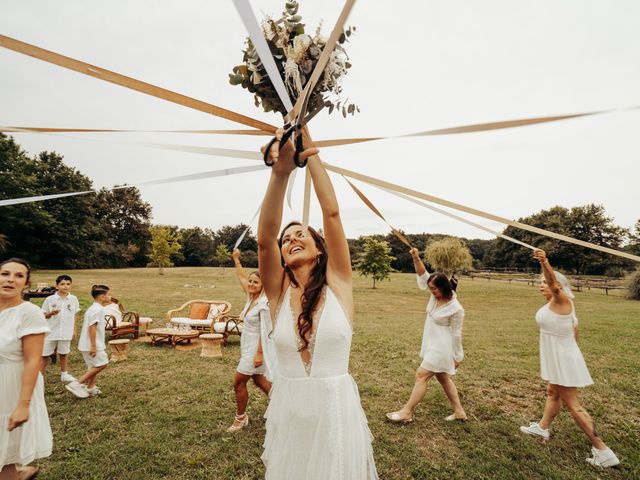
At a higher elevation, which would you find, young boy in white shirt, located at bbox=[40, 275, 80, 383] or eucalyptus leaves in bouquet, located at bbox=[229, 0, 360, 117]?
eucalyptus leaves in bouquet, located at bbox=[229, 0, 360, 117]

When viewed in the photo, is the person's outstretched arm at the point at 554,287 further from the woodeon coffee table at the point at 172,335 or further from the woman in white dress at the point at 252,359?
the woodeon coffee table at the point at 172,335

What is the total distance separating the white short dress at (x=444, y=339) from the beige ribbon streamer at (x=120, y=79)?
171 inches

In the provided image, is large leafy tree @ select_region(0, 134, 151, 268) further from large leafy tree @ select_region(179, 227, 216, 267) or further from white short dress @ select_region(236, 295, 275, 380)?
white short dress @ select_region(236, 295, 275, 380)

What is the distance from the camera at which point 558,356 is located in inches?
179

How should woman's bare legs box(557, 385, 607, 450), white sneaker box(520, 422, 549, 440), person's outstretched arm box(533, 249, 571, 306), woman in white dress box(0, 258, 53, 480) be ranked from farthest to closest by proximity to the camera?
1. white sneaker box(520, 422, 549, 440)
2. person's outstretched arm box(533, 249, 571, 306)
3. woman's bare legs box(557, 385, 607, 450)
4. woman in white dress box(0, 258, 53, 480)

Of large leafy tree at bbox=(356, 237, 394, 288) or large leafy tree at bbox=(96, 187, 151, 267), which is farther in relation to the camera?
large leafy tree at bbox=(96, 187, 151, 267)

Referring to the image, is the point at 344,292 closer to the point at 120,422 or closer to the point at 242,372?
the point at 242,372

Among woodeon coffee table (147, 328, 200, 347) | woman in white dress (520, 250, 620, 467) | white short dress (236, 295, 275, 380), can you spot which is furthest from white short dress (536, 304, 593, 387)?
woodeon coffee table (147, 328, 200, 347)

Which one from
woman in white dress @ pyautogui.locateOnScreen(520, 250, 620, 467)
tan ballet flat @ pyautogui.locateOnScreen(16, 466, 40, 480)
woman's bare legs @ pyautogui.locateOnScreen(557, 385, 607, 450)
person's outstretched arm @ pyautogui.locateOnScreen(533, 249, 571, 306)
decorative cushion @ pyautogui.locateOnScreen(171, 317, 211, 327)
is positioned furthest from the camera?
decorative cushion @ pyautogui.locateOnScreen(171, 317, 211, 327)

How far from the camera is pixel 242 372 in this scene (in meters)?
4.63

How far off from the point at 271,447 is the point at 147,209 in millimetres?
62891

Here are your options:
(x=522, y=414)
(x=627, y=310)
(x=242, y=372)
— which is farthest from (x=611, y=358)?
A: (x=627, y=310)

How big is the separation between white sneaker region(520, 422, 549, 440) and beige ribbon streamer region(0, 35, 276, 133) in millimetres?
5282

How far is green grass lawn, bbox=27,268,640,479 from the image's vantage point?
12.8 feet
